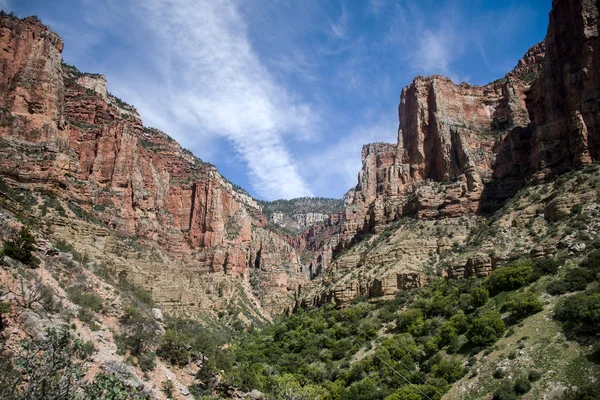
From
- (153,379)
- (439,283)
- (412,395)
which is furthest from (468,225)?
(153,379)

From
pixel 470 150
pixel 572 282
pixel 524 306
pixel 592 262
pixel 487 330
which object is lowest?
pixel 487 330

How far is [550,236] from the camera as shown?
41531 millimetres

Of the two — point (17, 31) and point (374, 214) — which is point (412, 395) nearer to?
point (374, 214)

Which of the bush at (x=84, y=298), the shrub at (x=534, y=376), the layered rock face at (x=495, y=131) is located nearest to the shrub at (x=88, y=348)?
the bush at (x=84, y=298)

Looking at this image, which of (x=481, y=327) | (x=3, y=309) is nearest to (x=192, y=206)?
(x=481, y=327)

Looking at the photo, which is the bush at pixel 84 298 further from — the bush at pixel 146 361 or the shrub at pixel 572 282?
the shrub at pixel 572 282

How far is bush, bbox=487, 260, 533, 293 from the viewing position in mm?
37031

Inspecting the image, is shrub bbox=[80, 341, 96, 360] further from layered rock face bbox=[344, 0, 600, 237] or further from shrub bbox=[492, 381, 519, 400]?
layered rock face bbox=[344, 0, 600, 237]

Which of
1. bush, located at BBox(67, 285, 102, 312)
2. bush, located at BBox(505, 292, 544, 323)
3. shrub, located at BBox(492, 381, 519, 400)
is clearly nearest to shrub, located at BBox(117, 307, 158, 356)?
bush, located at BBox(67, 285, 102, 312)

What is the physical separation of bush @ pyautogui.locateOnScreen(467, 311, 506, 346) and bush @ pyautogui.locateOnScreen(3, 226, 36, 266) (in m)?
29.4

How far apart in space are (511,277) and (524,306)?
21.8 ft

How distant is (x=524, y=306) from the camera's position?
31562mm

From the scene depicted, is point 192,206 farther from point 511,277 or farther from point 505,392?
point 505,392

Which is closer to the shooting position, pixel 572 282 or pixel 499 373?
pixel 499 373
